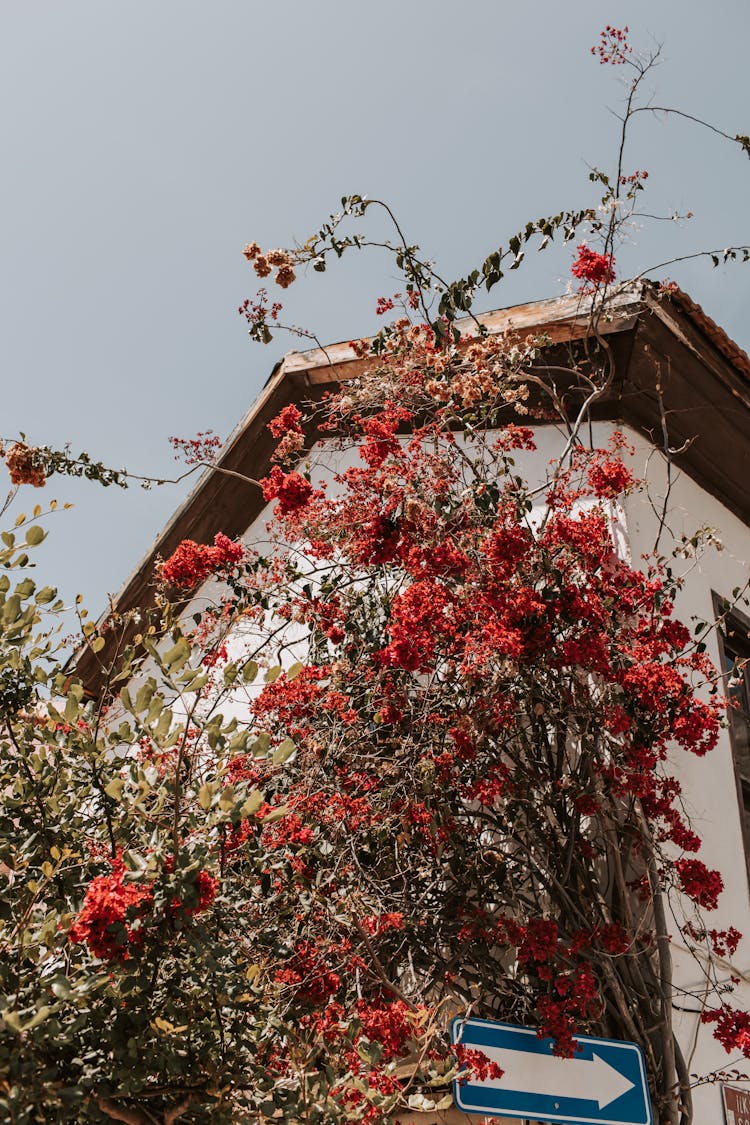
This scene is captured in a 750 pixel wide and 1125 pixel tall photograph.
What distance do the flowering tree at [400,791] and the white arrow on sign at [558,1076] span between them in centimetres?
9

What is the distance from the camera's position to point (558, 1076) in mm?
3572

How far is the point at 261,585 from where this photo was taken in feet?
18.1

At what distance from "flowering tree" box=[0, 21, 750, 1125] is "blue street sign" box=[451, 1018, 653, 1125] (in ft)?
0.29

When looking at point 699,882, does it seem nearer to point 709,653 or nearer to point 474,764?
point 474,764

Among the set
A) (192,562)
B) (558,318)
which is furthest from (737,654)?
(192,562)

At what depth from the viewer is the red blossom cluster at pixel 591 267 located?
15.8 feet

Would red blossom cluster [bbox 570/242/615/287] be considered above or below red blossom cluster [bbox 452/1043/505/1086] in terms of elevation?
above

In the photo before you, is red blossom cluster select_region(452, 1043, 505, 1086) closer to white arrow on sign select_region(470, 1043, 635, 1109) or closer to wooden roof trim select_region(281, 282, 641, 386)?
white arrow on sign select_region(470, 1043, 635, 1109)

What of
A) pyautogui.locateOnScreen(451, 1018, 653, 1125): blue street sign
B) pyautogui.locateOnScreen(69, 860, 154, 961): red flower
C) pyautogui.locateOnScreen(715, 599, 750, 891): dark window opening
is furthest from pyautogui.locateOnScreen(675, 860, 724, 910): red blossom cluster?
pyautogui.locateOnScreen(69, 860, 154, 961): red flower

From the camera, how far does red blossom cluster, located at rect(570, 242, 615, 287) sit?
4.82 meters

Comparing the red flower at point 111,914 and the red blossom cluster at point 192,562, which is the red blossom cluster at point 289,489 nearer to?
the red blossom cluster at point 192,562

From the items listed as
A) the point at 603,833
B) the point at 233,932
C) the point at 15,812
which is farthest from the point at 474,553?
the point at 15,812

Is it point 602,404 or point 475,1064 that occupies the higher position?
point 602,404

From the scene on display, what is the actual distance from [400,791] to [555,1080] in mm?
1285
